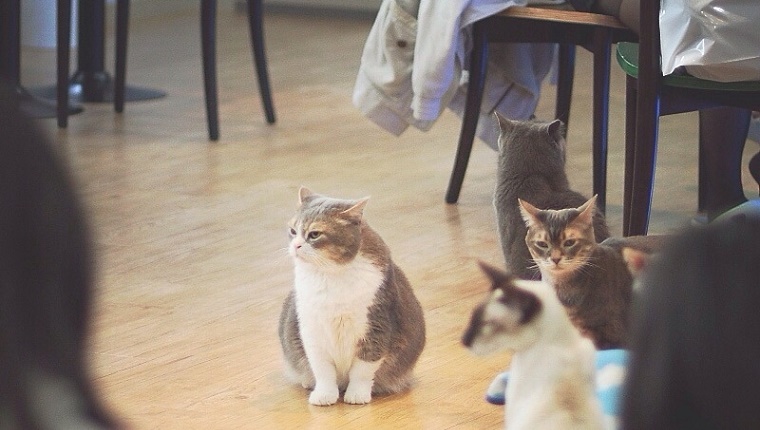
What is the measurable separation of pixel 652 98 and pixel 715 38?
0.68 ft

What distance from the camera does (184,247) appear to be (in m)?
2.75

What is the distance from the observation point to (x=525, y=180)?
2393 millimetres

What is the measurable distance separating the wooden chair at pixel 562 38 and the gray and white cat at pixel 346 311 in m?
1.07

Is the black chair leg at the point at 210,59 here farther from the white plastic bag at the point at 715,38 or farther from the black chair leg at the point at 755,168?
the white plastic bag at the point at 715,38

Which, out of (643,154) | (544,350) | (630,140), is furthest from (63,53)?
(544,350)

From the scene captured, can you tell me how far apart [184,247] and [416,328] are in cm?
99

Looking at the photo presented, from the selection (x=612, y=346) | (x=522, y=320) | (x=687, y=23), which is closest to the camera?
(x=522, y=320)

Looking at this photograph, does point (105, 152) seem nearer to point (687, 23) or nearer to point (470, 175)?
point (470, 175)

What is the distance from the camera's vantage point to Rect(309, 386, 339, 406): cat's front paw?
1.86 m

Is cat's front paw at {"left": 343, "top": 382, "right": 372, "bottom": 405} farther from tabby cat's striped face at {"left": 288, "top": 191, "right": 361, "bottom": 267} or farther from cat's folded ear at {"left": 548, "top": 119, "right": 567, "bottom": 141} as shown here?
cat's folded ear at {"left": 548, "top": 119, "right": 567, "bottom": 141}

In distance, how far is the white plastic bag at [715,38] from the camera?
208 centimetres

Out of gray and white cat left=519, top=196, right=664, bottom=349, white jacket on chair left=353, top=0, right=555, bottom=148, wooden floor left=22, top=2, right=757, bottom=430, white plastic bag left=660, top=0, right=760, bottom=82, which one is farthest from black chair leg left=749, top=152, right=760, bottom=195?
gray and white cat left=519, top=196, right=664, bottom=349

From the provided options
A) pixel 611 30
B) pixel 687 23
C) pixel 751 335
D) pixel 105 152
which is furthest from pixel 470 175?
pixel 751 335

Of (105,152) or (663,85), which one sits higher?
(663,85)
